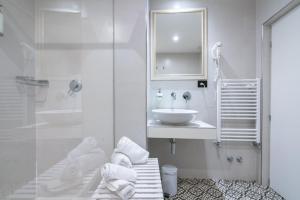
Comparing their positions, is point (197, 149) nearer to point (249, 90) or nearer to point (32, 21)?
point (249, 90)

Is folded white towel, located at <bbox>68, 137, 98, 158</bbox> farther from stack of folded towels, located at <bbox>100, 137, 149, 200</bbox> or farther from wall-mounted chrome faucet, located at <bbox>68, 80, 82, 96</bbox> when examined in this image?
wall-mounted chrome faucet, located at <bbox>68, 80, 82, 96</bbox>

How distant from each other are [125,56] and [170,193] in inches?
66.6

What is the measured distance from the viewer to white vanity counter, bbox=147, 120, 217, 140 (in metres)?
1.94

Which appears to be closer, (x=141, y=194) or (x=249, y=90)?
(x=141, y=194)

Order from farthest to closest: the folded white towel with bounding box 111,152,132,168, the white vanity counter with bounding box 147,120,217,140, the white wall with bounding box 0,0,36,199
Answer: the white vanity counter with bounding box 147,120,217,140 < the folded white towel with bounding box 111,152,132,168 < the white wall with bounding box 0,0,36,199

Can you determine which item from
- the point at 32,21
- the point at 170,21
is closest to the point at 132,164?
the point at 32,21

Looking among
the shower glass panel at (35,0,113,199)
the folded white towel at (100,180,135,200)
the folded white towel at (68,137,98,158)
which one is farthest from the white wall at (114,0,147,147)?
the folded white towel at (100,180,135,200)

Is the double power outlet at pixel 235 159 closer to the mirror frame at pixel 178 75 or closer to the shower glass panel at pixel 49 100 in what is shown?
the mirror frame at pixel 178 75

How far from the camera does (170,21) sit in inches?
96.5

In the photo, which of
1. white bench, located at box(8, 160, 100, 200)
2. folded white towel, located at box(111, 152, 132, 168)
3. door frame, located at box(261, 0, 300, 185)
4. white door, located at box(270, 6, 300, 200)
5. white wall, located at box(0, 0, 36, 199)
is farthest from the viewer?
door frame, located at box(261, 0, 300, 185)

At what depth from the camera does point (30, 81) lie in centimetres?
132

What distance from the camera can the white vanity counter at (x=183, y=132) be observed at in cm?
194

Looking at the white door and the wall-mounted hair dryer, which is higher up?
the wall-mounted hair dryer

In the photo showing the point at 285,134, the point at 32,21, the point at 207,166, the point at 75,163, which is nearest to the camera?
the point at 32,21
